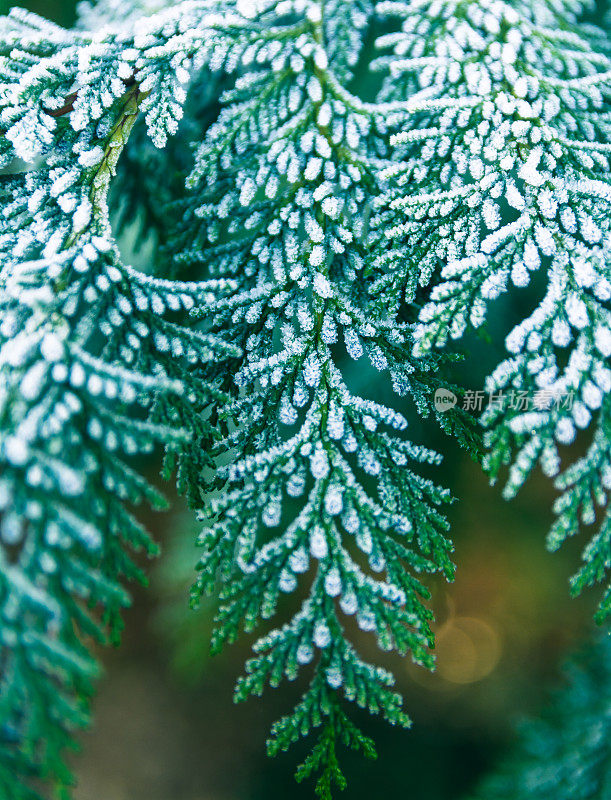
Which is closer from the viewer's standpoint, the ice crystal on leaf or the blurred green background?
the ice crystal on leaf

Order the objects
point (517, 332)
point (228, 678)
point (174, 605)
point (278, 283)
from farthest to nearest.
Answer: point (228, 678)
point (174, 605)
point (278, 283)
point (517, 332)

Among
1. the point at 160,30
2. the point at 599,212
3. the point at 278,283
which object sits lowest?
the point at 599,212

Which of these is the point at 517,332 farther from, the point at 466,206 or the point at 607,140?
the point at 607,140

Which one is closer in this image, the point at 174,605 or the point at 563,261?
the point at 563,261

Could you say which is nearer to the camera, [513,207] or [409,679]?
[513,207]

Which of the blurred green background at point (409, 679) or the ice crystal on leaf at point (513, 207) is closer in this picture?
the ice crystal on leaf at point (513, 207)

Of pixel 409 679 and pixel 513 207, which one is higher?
pixel 513 207

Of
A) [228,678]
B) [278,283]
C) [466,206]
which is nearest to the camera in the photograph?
[466,206]

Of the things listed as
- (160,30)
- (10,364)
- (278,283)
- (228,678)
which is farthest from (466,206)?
(228,678)
